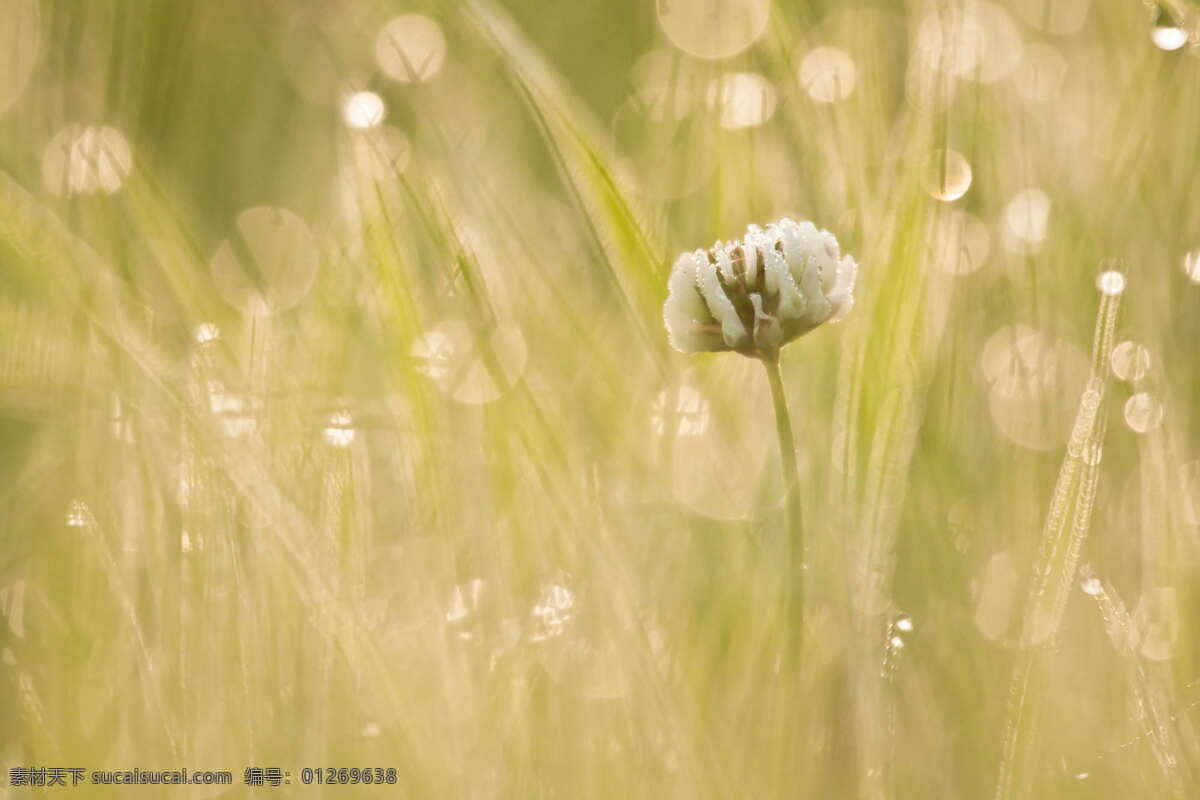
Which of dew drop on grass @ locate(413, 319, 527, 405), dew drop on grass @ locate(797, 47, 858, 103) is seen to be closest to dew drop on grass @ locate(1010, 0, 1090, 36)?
dew drop on grass @ locate(797, 47, 858, 103)

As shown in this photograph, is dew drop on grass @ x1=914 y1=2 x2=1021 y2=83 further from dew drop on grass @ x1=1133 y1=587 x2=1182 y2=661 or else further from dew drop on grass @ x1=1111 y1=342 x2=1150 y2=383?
dew drop on grass @ x1=1133 y1=587 x2=1182 y2=661

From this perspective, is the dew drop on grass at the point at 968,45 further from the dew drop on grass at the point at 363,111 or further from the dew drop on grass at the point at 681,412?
the dew drop on grass at the point at 363,111

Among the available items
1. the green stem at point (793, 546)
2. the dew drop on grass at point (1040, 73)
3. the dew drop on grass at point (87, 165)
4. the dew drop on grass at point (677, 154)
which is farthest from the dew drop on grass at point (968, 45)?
the dew drop on grass at point (87, 165)

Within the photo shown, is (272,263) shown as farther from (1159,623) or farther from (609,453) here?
(1159,623)

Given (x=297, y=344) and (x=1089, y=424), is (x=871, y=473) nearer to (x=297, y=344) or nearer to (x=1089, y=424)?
(x=1089, y=424)

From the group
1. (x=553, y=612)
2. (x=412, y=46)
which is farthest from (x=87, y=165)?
(x=553, y=612)

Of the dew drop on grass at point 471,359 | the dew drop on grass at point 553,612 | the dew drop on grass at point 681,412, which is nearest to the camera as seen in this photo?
the dew drop on grass at point 553,612

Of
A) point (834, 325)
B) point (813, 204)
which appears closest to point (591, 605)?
point (834, 325)
